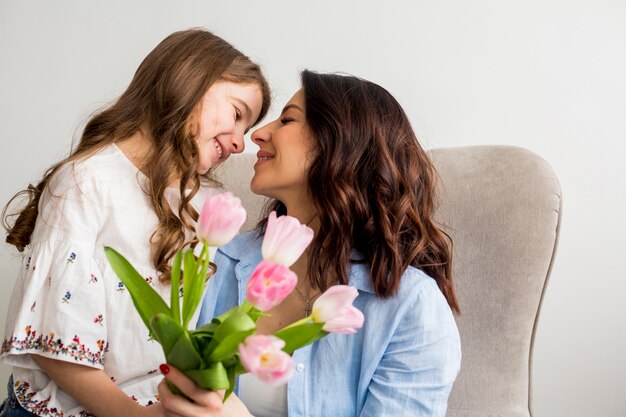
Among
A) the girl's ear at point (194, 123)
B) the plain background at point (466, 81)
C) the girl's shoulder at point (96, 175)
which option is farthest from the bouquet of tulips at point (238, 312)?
the plain background at point (466, 81)

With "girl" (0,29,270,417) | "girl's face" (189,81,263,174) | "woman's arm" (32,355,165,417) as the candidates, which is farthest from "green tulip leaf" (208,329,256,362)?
"girl's face" (189,81,263,174)

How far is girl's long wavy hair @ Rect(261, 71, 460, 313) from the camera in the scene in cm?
129

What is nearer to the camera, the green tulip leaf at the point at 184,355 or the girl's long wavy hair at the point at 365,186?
the green tulip leaf at the point at 184,355

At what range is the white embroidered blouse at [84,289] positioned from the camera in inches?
48.5

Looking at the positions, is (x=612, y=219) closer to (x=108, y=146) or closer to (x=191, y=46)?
(x=191, y=46)

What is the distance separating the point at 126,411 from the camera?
117 cm

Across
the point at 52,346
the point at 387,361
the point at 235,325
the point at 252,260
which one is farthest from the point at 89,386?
the point at 235,325

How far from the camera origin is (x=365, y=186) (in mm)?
1325

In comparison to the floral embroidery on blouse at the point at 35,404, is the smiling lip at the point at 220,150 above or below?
above

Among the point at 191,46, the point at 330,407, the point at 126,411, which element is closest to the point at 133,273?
the point at 126,411

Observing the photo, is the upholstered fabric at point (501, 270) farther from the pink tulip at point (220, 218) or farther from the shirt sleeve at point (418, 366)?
the pink tulip at point (220, 218)

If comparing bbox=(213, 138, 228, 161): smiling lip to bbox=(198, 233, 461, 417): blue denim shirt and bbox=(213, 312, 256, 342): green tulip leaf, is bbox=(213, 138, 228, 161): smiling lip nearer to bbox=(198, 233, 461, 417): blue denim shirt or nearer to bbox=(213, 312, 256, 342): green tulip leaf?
bbox=(198, 233, 461, 417): blue denim shirt

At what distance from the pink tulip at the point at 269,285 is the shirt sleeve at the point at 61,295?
2.23 feet

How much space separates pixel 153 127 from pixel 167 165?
11 centimetres
